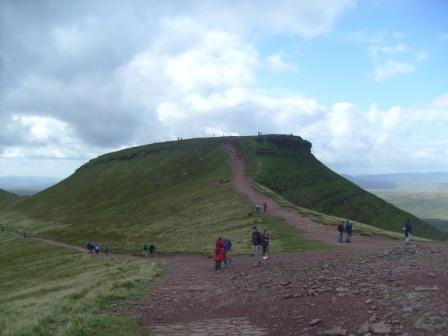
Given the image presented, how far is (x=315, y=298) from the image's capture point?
62.6 feet

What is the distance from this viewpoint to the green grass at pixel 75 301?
18.2 m

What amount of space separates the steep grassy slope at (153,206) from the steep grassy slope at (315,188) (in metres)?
9.80

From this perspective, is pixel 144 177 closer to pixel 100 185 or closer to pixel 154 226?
pixel 100 185

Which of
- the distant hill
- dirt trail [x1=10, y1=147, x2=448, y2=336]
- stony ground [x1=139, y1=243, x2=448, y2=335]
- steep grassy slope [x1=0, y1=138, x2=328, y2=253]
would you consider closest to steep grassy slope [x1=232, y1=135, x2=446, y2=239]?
the distant hill

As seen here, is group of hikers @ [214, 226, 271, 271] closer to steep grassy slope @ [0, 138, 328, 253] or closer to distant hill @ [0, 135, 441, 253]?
steep grassy slope @ [0, 138, 328, 253]

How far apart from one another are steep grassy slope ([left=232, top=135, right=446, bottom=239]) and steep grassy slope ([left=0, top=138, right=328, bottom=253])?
9.80 metres

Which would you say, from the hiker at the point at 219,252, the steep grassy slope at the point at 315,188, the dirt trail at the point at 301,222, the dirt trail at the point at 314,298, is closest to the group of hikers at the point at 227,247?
the hiker at the point at 219,252

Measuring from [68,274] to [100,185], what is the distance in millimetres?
96531

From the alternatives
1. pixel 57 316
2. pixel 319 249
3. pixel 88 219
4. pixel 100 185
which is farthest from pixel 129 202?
pixel 57 316

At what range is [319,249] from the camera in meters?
36.4

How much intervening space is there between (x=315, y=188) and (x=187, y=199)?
112 ft

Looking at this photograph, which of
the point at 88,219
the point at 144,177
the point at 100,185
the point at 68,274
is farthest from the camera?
the point at 100,185

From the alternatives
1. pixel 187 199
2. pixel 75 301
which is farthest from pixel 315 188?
pixel 75 301

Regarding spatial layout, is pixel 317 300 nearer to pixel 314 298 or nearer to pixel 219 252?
pixel 314 298
